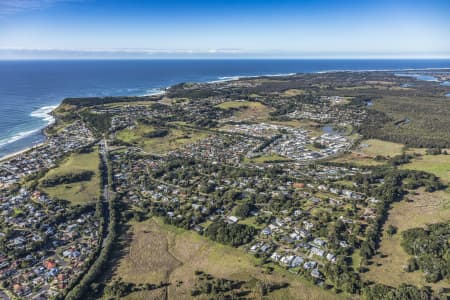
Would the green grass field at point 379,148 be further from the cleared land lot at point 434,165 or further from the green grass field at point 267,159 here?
the green grass field at point 267,159

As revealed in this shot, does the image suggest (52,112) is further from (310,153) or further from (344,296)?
(344,296)

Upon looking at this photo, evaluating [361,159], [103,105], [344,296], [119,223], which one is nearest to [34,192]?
[119,223]

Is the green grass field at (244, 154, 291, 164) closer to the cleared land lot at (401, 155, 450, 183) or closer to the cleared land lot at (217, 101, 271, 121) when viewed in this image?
the cleared land lot at (401, 155, 450, 183)

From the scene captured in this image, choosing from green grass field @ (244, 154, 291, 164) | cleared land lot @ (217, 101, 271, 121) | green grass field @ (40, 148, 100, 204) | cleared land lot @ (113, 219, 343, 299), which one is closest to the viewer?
cleared land lot @ (113, 219, 343, 299)

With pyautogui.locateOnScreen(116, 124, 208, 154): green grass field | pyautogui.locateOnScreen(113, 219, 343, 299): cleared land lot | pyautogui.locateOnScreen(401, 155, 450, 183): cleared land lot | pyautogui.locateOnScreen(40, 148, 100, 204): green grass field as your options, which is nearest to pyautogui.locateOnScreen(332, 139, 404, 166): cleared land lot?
pyautogui.locateOnScreen(401, 155, 450, 183): cleared land lot

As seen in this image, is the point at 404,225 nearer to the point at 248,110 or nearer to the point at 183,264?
the point at 183,264
